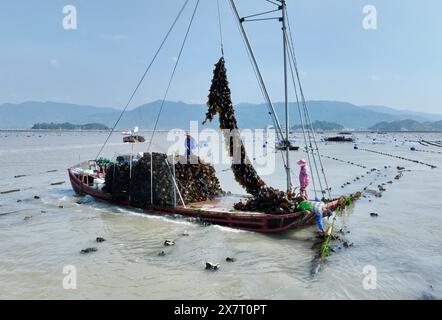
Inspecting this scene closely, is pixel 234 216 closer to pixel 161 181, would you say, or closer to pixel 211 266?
pixel 211 266

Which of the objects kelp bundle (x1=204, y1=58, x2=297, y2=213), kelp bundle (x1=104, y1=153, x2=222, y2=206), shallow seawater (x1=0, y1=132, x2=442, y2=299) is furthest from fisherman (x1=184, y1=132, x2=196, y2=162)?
shallow seawater (x1=0, y1=132, x2=442, y2=299)

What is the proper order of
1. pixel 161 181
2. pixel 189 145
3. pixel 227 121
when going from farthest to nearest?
pixel 189 145 < pixel 161 181 < pixel 227 121

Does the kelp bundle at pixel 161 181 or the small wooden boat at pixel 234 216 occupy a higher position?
the kelp bundle at pixel 161 181

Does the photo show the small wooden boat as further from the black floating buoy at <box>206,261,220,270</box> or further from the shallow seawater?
the black floating buoy at <box>206,261,220,270</box>

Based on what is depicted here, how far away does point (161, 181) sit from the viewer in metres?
17.3

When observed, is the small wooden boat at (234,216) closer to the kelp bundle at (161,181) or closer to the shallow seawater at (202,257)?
the shallow seawater at (202,257)

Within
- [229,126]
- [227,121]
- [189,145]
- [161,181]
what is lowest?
[161,181]

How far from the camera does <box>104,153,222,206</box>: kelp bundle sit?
56.9ft

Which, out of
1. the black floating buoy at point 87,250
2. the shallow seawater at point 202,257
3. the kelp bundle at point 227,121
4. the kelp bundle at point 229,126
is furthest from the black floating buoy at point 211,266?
the kelp bundle at point 227,121

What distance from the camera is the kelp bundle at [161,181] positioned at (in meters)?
17.3

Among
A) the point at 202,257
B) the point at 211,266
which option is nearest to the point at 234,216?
the point at 202,257

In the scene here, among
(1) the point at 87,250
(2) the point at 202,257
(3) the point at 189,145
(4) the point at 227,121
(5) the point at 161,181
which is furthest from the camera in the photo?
(3) the point at 189,145

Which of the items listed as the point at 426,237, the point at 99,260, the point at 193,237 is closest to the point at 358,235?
the point at 426,237
